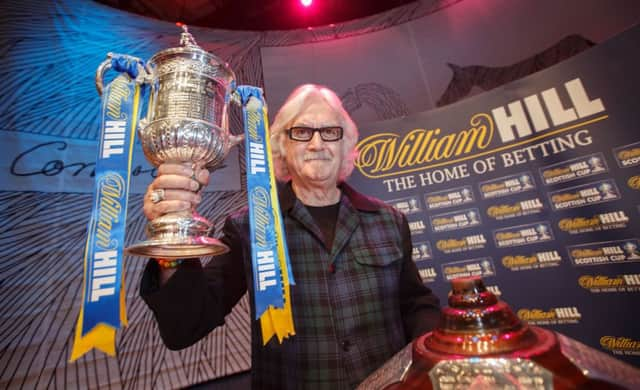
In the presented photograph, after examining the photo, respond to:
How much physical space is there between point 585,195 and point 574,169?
0.65 feet

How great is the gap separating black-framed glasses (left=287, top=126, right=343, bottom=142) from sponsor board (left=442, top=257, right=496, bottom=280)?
176 centimetres

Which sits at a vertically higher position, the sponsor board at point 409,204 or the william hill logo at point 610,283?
the sponsor board at point 409,204

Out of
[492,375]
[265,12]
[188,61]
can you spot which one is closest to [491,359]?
[492,375]

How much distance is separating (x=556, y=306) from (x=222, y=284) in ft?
7.74

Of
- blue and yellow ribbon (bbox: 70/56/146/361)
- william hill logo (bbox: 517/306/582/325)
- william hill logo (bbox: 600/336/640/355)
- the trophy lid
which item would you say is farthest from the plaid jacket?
william hill logo (bbox: 600/336/640/355)

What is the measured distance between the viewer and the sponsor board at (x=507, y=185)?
215cm

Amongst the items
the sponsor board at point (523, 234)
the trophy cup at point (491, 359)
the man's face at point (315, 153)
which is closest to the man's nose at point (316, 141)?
the man's face at point (315, 153)

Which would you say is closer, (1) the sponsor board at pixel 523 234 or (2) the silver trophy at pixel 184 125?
(2) the silver trophy at pixel 184 125

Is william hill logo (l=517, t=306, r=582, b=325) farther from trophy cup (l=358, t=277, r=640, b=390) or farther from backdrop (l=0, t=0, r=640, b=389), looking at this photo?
trophy cup (l=358, t=277, r=640, b=390)

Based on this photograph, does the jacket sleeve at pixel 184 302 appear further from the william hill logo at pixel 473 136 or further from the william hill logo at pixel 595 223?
the william hill logo at pixel 595 223

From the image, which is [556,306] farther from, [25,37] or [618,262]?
[25,37]

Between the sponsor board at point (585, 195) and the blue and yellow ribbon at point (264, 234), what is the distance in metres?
2.23

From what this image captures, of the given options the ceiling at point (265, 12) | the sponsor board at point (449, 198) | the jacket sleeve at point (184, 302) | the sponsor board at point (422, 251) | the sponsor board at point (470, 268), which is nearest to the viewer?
the jacket sleeve at point (184, 302)

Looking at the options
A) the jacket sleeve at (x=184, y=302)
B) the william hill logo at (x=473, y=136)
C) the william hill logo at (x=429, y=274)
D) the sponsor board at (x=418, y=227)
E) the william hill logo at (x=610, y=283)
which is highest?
the william hill logo at (x=473, y=136)
